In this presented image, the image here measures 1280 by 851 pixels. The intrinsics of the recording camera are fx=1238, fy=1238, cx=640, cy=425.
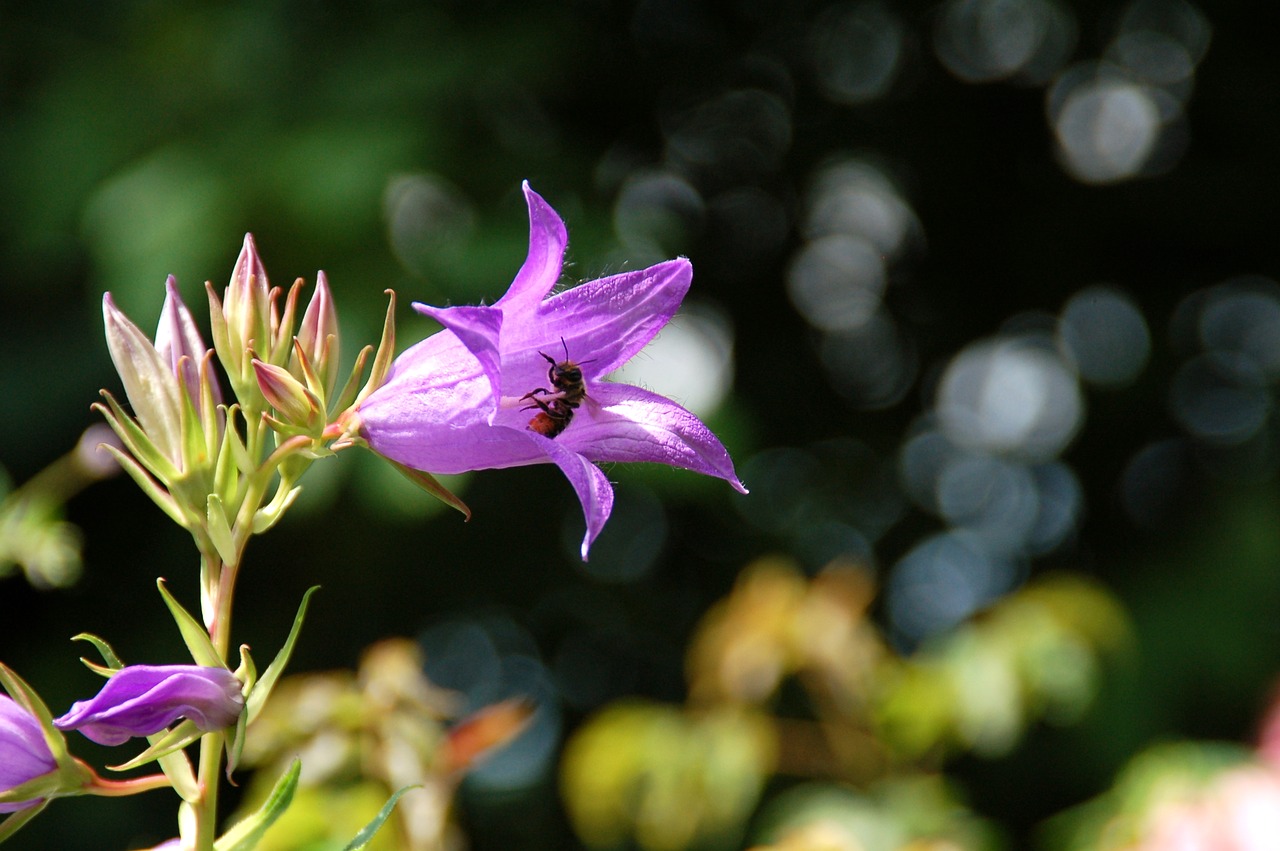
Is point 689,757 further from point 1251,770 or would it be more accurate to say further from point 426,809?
point 426,809

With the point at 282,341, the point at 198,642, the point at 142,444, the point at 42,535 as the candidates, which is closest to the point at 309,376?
the point at 282,341

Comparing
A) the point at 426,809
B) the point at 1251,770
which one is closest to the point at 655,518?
the point at 1251,770

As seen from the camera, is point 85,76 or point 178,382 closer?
point 178,382

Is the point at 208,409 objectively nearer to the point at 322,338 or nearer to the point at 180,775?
the point at 322,338

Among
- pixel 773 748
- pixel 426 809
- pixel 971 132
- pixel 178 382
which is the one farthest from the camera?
pixel 971 132

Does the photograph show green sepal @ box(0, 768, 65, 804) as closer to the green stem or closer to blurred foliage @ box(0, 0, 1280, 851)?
the green stem

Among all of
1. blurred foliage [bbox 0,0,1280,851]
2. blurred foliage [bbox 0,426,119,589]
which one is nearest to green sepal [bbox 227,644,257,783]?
blurred foliage [bbox 0,426,119,589]
